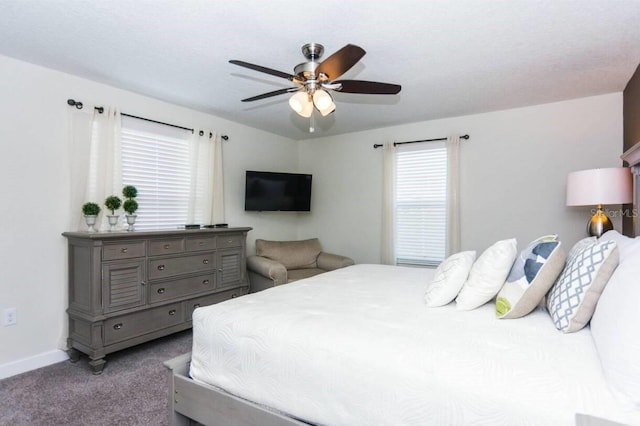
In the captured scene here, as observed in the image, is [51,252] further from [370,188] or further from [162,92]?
[370,188]

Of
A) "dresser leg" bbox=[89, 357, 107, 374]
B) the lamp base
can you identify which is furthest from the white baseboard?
the lamp base

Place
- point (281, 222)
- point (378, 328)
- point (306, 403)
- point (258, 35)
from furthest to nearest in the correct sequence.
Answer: point (281, 222) → point (258, 35) → point (378, 328) → point (306, 403)

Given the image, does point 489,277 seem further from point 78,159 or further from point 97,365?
point 78,159

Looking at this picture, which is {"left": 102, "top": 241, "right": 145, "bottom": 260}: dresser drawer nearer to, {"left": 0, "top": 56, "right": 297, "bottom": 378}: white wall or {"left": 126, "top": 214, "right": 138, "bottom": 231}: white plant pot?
{"left": 126, "top": 214, "right": 138, "bottom": 231}: white plant pot

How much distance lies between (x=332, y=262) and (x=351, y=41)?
2.89 meters

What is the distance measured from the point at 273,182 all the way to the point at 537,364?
13.1ft

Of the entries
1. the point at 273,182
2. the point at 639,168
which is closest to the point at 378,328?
the point at 639,168

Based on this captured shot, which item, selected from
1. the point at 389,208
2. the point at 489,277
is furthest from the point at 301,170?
the point at 489,277

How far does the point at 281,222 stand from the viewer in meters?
5.32

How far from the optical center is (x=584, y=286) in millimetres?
1414

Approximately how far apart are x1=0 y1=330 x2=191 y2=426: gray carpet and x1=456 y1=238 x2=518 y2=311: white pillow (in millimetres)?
1885

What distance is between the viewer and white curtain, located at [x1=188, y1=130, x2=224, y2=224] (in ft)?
13.2

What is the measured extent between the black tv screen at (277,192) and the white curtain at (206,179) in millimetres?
418

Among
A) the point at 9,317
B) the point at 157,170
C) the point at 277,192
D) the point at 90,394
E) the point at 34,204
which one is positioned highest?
the point at 157,170
